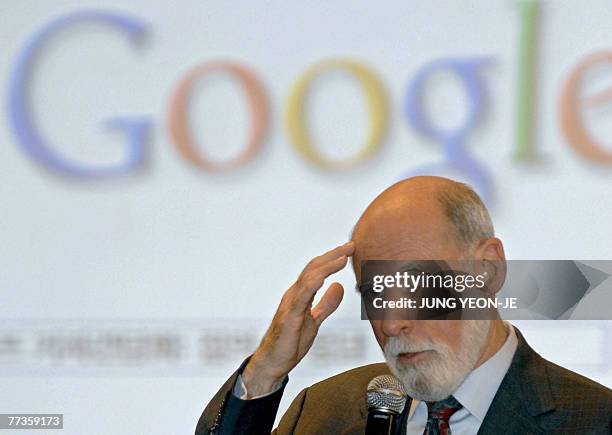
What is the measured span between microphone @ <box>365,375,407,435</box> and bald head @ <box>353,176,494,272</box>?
0.25 metres

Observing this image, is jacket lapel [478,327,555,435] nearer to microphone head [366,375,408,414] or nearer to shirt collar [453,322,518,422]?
shirt collar [453,322,518,422]

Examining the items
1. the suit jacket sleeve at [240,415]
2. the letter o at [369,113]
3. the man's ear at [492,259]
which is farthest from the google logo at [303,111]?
the suit jacket sleeve at [240,415]

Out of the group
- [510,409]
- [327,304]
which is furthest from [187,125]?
[510,409]

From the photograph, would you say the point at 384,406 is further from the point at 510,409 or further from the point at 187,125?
the point at 187,125

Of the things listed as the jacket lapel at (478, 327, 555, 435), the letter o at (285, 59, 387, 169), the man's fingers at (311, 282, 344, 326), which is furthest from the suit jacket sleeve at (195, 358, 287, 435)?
the letter o at (285, 59, 387, 169)

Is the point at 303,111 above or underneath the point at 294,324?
above

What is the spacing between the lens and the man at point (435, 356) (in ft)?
6.30

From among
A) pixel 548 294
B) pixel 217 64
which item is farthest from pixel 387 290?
pixel 217 64

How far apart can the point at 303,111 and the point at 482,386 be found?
1087 millimetres

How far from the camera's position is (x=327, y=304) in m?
2.07

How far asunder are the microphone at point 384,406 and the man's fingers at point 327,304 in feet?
0.74

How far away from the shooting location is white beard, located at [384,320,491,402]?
6.35 ft

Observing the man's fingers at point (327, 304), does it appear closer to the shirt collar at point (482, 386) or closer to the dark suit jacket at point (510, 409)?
the dark suit jacket at point (510, 409)

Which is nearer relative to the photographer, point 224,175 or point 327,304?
point 327,304
